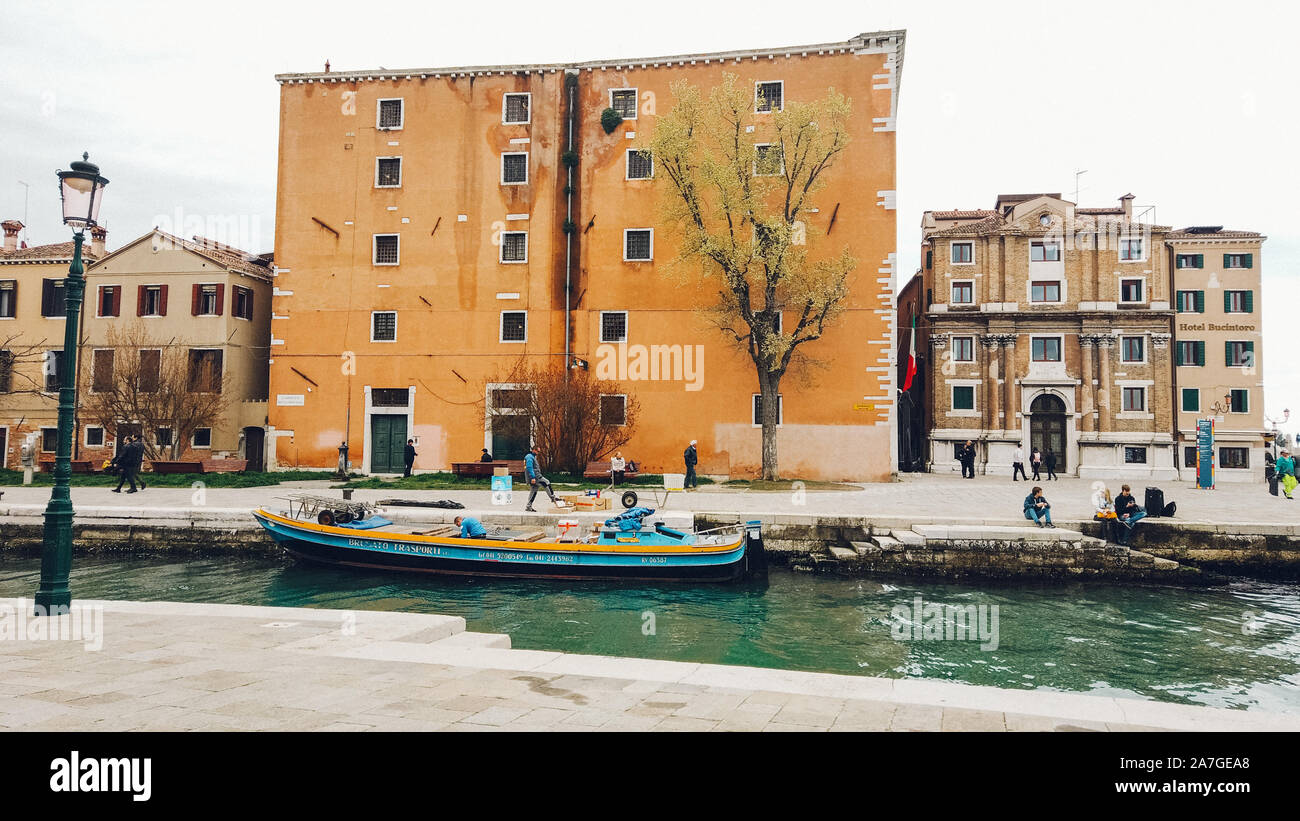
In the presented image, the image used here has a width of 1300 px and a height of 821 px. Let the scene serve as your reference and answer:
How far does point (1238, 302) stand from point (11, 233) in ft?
183

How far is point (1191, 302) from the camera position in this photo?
36219 millimetres

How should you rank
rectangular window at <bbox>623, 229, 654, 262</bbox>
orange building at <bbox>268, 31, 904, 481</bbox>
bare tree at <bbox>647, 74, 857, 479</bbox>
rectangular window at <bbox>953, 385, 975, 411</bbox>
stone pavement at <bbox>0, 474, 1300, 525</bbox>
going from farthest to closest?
rectangular window at <bbox>953, 385, 975, 411</bbox>
rectangular window at <bbox>623, 229, 654, 262</bbox>
orange building at <bbox>268, 31, 904, 481</bbox>
bare tree at <bbox>647, 74, 857, 479</bbox>
stone pavement at <bbox>0, 474, 1300, 525</bbox>

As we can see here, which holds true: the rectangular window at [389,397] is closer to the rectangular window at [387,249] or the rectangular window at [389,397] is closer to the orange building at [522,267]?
the orange building at [522,267]

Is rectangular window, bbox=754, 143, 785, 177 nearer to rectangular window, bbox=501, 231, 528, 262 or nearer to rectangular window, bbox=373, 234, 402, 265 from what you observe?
rectangular window, bbox=501, 231, 528, 262

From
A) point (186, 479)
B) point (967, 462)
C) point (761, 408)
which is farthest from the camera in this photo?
point (967, 462)

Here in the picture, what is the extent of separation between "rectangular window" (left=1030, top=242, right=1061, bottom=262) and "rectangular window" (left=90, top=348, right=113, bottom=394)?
38738 mm

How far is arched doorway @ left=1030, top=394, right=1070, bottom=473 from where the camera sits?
3447 centimetres

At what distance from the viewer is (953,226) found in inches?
1486

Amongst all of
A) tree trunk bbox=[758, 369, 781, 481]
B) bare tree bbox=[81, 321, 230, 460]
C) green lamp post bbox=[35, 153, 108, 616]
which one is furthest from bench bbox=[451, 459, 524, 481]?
green lamp post bbox=[35, 153, 108, 616]

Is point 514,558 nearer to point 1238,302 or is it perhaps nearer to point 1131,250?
point 1131,250

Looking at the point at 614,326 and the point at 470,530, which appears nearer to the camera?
the point at 470,530

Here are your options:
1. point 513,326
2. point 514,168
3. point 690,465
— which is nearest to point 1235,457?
point 690,465

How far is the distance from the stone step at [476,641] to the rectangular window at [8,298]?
3470cm
